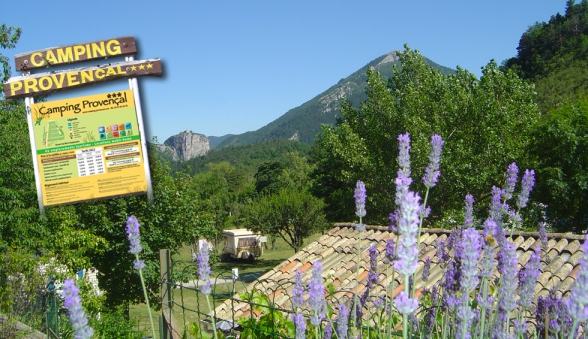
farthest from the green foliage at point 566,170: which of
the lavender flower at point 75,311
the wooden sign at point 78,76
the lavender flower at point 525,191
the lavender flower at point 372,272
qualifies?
the lavender flower at point 75,311

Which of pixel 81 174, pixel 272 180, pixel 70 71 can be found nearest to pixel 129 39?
pixel 70 71

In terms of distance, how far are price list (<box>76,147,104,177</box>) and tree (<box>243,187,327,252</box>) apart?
3135cm

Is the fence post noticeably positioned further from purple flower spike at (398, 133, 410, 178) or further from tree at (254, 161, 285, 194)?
tree at (254, 161, 285, 194)

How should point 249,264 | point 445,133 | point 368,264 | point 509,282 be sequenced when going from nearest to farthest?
point 509,282
point 368,264
point 445,133
point 249,264

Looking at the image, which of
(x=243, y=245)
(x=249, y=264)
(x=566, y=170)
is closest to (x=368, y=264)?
(x=566, y=170)

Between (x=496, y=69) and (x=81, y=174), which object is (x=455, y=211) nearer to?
(x=496, y=69)

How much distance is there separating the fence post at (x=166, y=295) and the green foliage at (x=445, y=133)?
15589 millimetres

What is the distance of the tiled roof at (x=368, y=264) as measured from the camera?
671 centimetres

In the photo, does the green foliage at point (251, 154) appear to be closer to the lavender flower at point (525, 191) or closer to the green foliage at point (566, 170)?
the green foliage at point (566, 170)

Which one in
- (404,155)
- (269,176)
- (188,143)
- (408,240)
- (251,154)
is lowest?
(269,176)

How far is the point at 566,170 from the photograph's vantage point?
17672 millimetres

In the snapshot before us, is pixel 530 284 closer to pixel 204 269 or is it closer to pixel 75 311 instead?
pixel 204 269

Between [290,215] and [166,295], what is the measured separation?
32772 millimetres

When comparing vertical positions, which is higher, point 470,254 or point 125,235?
point 470,254
